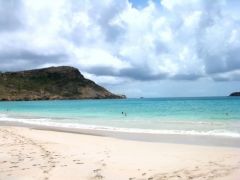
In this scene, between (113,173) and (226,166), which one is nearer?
(113,173)

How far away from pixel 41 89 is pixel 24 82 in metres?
10.5

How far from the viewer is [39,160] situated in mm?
10961

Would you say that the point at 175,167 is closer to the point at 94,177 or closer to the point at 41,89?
the point at 94,177

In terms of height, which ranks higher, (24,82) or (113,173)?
(24,82)

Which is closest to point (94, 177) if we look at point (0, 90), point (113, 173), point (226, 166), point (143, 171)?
point (113, 173)

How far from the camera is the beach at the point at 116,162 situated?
9.10 metres

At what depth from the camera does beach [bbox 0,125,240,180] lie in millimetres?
9102

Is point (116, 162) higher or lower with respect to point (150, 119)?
lower

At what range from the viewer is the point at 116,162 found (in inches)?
423

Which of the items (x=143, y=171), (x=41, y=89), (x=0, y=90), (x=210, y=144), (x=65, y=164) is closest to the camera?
(x=143, y=171)

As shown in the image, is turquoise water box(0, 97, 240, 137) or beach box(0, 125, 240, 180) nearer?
beach box(0, 125, 240, 180)

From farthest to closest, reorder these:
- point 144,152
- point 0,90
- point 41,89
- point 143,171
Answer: point 41,89, point 0,90, point 144,152, point 143,171

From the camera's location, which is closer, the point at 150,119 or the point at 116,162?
the point at 116,162

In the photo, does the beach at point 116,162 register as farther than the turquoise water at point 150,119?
No
